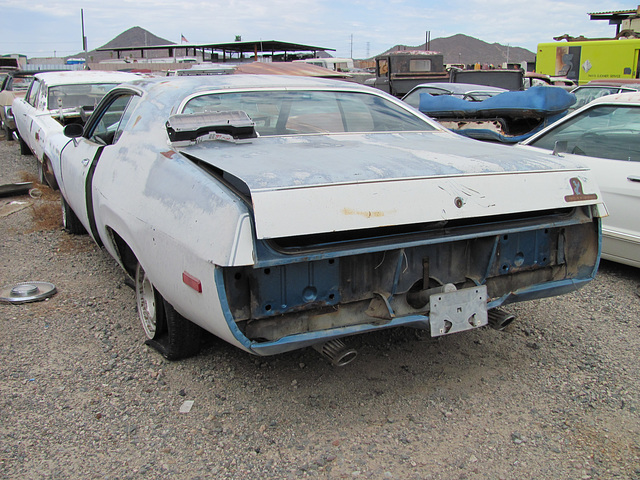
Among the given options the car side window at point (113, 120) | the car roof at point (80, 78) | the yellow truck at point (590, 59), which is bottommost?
the car side window at point (113, 120)

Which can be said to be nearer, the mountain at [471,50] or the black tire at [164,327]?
the black tire at [164,327]

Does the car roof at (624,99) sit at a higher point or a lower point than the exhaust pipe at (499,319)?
higher

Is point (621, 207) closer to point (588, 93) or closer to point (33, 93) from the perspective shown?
point (588, 93)

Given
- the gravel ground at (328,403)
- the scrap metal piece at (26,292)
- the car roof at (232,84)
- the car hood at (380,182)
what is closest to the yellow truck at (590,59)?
the gravel ground at (328,403)

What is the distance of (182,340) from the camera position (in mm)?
3102

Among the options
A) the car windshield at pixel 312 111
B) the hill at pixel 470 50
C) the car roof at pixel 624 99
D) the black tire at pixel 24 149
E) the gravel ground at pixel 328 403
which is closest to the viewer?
the gravel ground at pixel 328 403

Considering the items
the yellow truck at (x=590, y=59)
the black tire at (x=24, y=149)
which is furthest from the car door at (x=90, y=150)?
the yellow truck at (x=590, y=59)

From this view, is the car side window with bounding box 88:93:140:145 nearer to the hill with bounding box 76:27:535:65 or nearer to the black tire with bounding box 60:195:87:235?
the black tire with bounding box 60:195:87:235

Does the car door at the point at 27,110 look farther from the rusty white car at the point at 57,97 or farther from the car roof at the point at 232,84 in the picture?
the car roof at the point at 232,84

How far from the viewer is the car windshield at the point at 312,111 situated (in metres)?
3.46

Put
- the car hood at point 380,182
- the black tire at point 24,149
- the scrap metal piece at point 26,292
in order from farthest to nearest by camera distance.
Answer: the black tire at point 24,149 < the scrap metal piece at point 26,292 < the car hood at point 380,182

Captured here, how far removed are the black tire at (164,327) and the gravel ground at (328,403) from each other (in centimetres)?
8

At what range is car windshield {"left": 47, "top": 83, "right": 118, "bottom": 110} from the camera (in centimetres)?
821

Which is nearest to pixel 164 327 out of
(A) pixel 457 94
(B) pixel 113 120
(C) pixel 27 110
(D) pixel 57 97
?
(B) pixel 113 120
